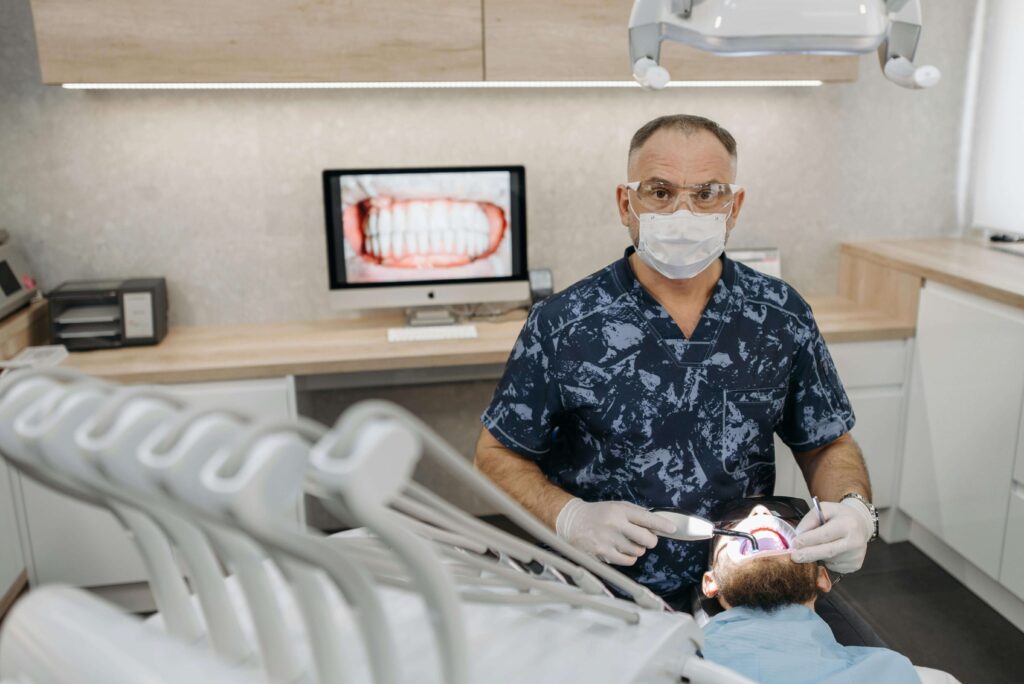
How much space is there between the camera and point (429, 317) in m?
3.04

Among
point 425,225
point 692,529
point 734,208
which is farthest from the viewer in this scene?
point 425,225

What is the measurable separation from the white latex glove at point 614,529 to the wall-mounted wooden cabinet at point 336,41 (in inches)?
65.3

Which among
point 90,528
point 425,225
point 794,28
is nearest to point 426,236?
point 425,225

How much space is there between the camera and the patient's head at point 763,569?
1433mm

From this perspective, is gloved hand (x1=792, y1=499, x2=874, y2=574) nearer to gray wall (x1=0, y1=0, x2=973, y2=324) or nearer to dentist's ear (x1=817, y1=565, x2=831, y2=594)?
dentist's ear (x1=817, y1=565, x2=831, y2=594)

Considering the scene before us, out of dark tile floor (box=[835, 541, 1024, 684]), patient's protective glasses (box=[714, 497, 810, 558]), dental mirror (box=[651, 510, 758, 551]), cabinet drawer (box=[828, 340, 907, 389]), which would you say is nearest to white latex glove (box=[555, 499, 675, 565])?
dental mirror (box=[651, 510, 758, 551])

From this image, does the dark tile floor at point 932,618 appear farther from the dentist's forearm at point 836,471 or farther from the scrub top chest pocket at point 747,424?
the scrub top chest pocket at point 747,424

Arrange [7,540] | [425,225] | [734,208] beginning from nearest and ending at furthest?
[734,208] → [7,540] → [425,225]

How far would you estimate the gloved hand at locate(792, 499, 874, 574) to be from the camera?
1406 mm

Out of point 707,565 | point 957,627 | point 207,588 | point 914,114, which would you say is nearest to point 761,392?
point 707,565

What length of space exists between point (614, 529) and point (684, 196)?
0.66 meters

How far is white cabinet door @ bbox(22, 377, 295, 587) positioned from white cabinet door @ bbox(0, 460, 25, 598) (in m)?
0.04

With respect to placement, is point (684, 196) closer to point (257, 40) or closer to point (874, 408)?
point (257, 40)

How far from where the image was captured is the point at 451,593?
1.55 ft
